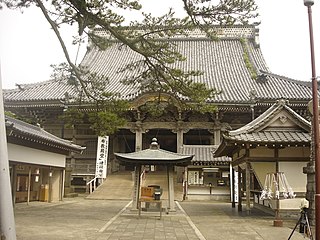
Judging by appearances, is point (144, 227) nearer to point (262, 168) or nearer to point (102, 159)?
point (262, 168)

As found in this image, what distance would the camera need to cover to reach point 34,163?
18.8 meters

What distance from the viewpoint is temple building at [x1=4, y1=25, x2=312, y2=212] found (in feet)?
86.7

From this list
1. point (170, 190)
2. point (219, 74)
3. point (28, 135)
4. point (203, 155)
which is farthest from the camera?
point (219, 74)

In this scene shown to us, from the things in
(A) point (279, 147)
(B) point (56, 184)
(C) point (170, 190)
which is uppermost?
(A) point (279, 147)

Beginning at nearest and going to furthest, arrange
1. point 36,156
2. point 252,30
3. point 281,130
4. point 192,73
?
1. point 192,73
2. point 281,130
3. point 36,156
4. point 252,30

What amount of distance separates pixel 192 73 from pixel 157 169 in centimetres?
2104

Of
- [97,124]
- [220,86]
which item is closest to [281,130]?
[97,124]

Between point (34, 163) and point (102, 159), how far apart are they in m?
9.41

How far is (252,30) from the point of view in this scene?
38500 mm

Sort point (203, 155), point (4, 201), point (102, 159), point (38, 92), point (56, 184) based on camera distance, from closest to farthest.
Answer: point (4, 201) → point (56, 184) → point (203, 155) → point (102, 159) → point (38, 92)

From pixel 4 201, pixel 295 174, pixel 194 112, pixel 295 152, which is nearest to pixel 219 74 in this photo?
pixel 194 112

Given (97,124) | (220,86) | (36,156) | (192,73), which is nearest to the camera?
(192,73)

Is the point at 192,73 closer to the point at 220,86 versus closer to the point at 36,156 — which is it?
the point at 36,156

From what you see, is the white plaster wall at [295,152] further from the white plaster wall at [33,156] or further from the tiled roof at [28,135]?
the white plaster wall at [33,156]
